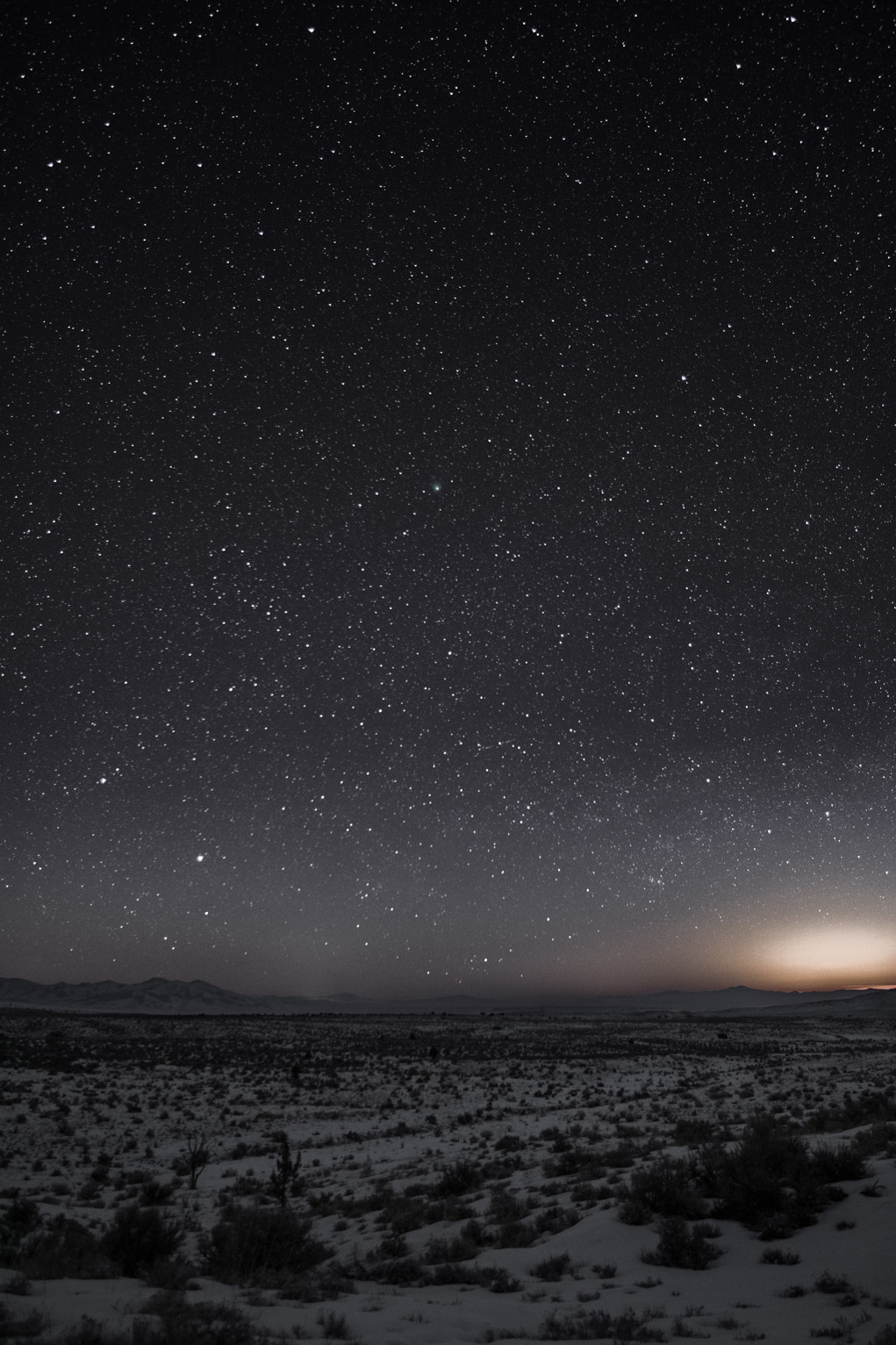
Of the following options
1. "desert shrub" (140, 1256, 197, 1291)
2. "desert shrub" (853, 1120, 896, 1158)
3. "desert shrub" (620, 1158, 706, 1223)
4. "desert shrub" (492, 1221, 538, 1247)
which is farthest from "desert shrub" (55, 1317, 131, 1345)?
"desert shrub" (853, 1120, 896, 1158)

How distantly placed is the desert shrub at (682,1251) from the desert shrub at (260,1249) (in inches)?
163

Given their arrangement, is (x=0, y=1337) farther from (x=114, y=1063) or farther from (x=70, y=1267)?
(x=114, y=1063)

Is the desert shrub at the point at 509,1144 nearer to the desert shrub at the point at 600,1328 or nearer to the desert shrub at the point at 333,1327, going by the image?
the desert shrub at the point at 600,1328

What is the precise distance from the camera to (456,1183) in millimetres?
12570

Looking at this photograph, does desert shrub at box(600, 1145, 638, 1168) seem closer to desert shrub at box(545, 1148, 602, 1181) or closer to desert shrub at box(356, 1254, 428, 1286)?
desert shrub at box(545, 1148, 602, 1181)

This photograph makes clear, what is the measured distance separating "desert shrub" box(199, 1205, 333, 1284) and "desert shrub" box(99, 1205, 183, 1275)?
47cm

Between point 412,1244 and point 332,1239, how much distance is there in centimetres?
136

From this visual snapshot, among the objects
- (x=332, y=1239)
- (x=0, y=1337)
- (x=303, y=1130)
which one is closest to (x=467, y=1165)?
(x=332, y=1239)

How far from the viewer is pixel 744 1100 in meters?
21.8

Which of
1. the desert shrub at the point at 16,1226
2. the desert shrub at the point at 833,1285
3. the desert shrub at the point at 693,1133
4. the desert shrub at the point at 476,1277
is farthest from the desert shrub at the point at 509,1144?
the desert shrub at the point at 833,1285

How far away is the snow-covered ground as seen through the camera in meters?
6.43

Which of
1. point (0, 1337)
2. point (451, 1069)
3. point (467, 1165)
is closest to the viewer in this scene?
point (0, 1337)

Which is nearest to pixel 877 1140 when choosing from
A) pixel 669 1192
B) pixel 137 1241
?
pixel 669 1192

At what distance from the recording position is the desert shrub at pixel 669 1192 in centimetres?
954
